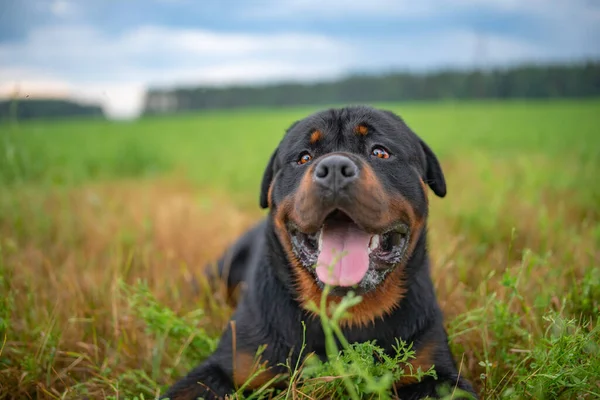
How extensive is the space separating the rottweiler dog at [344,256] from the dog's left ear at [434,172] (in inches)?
1.4

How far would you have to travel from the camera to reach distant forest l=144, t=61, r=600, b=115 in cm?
1580

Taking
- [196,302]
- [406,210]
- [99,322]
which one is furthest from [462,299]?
[99,322]

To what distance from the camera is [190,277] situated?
3361mm

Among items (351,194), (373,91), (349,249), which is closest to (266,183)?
(349,249)

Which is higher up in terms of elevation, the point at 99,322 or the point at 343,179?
the point at 343,179

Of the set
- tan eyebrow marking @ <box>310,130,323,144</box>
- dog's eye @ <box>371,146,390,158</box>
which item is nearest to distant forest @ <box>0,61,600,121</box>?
tan eyebrow marking @ <box>310,130,323,144</box>

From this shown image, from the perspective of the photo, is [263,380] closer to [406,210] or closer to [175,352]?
[175,352]

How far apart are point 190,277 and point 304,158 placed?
63.8 inches

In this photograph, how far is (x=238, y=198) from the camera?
6.65 meters

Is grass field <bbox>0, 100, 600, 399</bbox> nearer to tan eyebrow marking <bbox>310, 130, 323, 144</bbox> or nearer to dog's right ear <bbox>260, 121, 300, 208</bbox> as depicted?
dog's right ear <bbox>260, 121, 300, 208</bbox>

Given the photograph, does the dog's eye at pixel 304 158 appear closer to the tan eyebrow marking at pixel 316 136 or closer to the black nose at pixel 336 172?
the tan eyebrow marking at pixel 316 136

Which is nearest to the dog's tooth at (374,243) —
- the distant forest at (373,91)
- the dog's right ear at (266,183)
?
the dog's right ear at (266,183)

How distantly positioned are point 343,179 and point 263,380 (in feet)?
3.30

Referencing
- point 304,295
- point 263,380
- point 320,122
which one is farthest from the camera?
point 320,122
